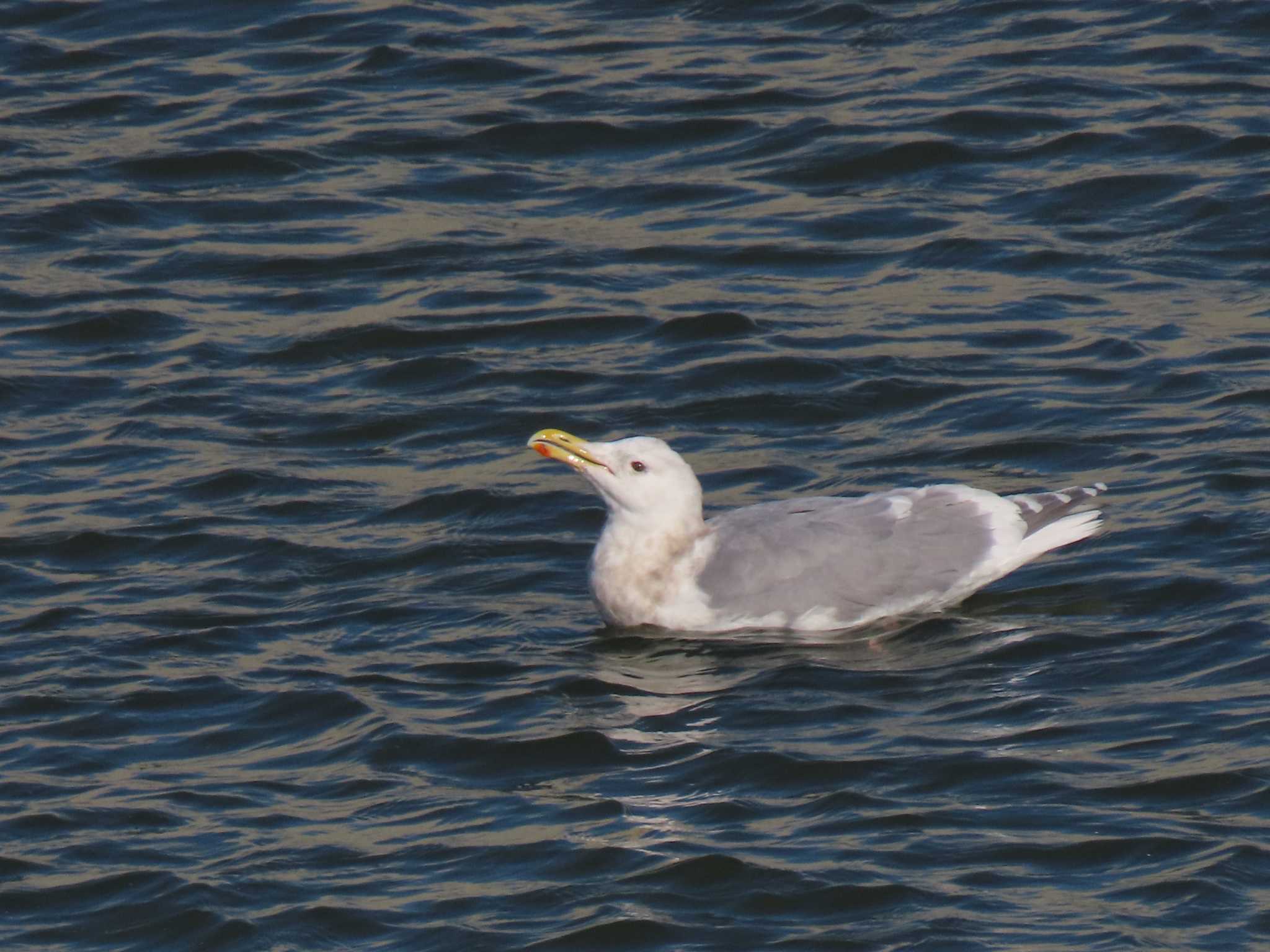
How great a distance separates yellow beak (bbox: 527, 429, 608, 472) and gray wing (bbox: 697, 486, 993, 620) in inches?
22.1

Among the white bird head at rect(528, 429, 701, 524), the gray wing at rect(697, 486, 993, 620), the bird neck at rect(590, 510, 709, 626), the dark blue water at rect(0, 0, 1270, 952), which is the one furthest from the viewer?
the white bird head at rect(528, 429, 701, 524)

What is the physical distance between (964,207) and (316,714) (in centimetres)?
613

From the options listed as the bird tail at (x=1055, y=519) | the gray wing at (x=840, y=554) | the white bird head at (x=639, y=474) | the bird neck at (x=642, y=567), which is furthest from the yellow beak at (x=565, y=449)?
the bird tail at (x=1055, y=519)

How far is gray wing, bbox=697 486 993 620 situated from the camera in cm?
965

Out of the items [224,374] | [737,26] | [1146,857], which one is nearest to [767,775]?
[1146,857]

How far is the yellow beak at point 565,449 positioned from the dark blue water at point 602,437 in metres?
0.62

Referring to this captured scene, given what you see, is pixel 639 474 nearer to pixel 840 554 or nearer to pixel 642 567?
pixel 642 567

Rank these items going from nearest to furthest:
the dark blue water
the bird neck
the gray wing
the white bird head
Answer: the dark blue water
the gray wing
the bird neck
the white bird head

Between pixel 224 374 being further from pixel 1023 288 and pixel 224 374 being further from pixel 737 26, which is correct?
pixel 737 26

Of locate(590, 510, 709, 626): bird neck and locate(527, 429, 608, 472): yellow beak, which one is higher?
locate(527, 429, 608, 472): yellow beak

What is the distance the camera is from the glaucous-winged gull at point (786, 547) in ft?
31.7

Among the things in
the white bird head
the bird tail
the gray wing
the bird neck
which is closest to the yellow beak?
the white bird head

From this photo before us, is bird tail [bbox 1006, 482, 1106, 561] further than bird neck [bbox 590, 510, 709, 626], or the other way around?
bird tail [bbox 1006, 482, 1106, 561]

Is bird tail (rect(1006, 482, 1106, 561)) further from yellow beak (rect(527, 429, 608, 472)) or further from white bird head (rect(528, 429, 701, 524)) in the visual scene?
yellow beak (rect(527, 429, 608, 472))
